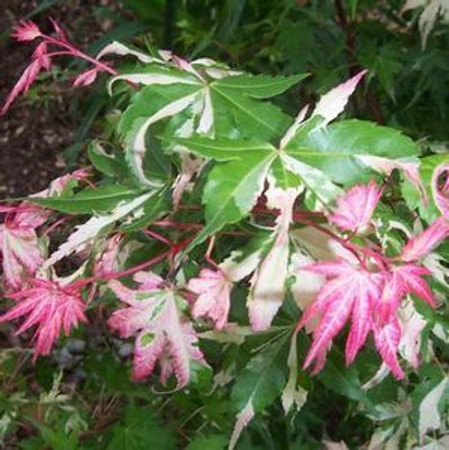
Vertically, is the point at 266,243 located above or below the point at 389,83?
above

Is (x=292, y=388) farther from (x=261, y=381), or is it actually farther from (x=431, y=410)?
(x=431, y=410)

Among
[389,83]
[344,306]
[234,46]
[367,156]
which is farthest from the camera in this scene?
[234,46]

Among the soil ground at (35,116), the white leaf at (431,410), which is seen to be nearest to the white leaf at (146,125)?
the white leaf at (431,410)

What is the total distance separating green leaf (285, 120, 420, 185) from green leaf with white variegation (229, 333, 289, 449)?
0.27 m

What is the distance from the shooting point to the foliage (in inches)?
26.2

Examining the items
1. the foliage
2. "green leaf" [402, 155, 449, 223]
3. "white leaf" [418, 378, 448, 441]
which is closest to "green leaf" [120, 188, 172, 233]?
the foliage

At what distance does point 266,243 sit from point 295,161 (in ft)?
0.24

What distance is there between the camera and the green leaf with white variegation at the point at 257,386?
879 millimetres

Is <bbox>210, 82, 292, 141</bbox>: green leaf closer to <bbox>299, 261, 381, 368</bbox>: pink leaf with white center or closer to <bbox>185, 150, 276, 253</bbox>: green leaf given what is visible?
<bbox>185, 150, 276, 253</bbox>: green leaf

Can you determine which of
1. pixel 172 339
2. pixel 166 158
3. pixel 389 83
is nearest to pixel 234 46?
pixel 389 83

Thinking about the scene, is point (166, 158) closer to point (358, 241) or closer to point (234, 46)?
point (358, 241)

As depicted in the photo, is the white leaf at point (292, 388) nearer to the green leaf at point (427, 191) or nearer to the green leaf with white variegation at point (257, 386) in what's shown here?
the green leaf with white variegation at point (257, 386)

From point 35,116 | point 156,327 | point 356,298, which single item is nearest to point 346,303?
point 356,298

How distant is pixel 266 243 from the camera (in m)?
0.73
